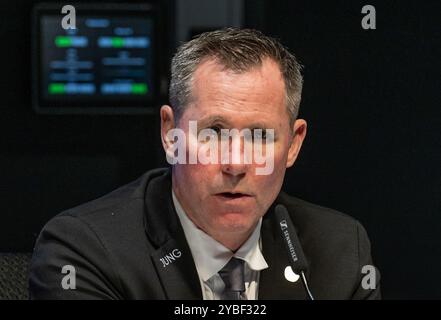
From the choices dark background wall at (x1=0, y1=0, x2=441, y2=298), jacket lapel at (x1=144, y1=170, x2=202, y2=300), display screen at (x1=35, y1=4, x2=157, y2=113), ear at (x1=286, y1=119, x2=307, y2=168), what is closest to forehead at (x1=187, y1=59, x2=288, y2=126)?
ear at (x1=286, y1=119, x2=307, y2=168)

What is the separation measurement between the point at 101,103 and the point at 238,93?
1.29 m

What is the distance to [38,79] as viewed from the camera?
→ 2686 mm

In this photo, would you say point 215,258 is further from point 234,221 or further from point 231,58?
point 231,58

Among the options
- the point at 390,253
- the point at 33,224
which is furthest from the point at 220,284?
the point at 33,224

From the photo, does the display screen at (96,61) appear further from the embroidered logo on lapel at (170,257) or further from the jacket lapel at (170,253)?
the embroidered logo on lapel at (170,257)

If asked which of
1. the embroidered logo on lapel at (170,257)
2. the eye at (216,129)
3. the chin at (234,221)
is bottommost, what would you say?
the embroidered logo on lapel at (170,257)

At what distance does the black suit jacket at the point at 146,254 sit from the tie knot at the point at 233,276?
0.14 feet

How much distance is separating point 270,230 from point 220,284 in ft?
0.50

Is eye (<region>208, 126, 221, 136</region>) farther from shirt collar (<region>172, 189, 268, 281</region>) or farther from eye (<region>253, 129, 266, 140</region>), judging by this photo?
shirt collar (<region>172, 189, 268, 281</region>)

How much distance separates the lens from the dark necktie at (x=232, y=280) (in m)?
1.60

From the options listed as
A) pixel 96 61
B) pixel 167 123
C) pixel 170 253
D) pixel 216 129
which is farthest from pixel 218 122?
pixel 96 61

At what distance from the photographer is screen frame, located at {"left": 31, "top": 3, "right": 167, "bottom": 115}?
265 centimetres

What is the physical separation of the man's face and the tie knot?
7 cm

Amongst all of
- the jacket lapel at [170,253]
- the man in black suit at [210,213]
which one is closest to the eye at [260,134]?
the man in black suit at [210,213]
